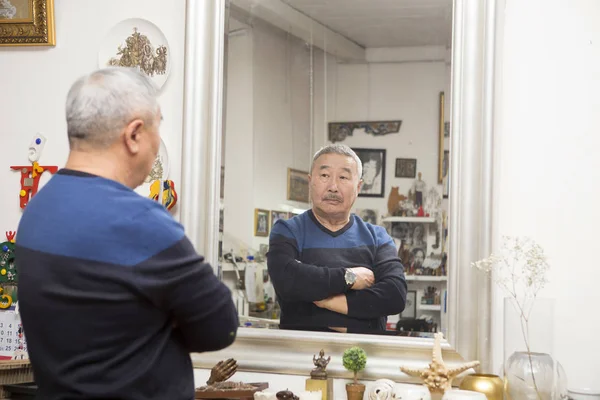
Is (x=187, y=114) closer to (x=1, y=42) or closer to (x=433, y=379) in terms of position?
(x=1, y=42)

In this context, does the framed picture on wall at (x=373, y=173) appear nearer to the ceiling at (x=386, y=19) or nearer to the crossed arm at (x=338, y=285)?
the crossed arm at (x=338, y=285)

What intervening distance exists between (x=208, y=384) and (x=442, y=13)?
122 cm

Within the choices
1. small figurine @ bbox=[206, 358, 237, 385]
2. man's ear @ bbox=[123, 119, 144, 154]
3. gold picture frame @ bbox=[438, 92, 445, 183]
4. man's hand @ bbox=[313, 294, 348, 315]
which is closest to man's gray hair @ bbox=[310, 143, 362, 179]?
gold picture frame @ bbox=[438, 92, 445, 183]

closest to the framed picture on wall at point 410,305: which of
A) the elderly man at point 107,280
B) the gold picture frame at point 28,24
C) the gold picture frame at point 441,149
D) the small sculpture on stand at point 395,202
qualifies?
→ the small sculpture on stand at point 395,202

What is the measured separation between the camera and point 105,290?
1.30 metres

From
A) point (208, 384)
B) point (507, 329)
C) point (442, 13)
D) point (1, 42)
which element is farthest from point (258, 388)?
point (1, 42)

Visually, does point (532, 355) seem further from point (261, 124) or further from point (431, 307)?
point (261, 124)

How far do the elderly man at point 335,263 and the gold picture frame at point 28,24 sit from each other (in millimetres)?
1047

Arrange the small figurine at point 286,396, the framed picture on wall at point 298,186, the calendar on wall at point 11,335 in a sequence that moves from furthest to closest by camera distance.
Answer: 1. the calendar on wall at point 11,335
2. the framed picture on wall at point 298,186
3. the small figurine at point 286,396

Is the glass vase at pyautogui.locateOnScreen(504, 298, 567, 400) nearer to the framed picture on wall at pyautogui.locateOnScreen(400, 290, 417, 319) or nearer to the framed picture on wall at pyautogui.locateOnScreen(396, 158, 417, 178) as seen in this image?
the framed picture on wall at pyautogui.locateOnScreen(400, 290, 417, 319)

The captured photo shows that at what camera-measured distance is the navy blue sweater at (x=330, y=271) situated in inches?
83.3

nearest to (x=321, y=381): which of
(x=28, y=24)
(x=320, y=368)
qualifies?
(x=320, y=368)

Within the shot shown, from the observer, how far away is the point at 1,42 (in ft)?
8.45

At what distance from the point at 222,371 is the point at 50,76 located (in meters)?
1.18
